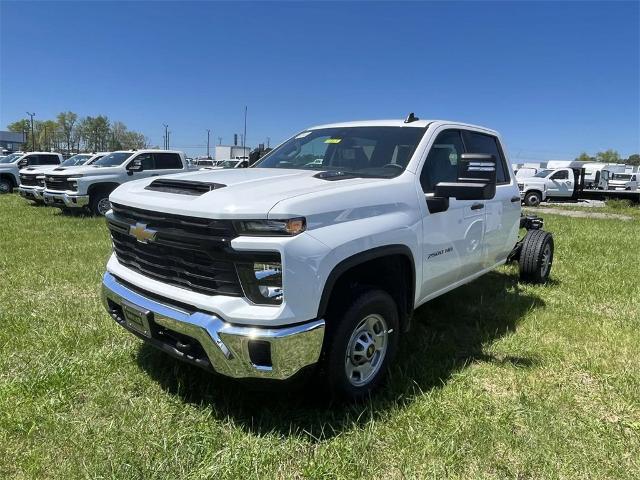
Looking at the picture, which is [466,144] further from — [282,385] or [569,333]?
[282,385]

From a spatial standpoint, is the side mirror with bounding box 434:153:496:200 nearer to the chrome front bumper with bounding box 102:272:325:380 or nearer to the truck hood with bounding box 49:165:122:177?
the chrome front bumper with bounding box 102:272:325:380

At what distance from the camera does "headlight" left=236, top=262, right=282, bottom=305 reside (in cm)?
245

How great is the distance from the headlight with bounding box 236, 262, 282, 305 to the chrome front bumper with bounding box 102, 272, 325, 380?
155 mm

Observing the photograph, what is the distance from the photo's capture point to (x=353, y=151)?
3.94 meters

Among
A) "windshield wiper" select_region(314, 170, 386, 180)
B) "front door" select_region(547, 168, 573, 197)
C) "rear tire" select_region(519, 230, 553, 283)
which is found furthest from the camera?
"front door" select_region(547, 168, 573, 197)

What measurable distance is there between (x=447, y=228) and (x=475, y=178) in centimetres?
62

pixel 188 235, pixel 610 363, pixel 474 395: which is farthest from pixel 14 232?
pixel 610 363

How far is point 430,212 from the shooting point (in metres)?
3.49

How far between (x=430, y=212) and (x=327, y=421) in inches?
62.3

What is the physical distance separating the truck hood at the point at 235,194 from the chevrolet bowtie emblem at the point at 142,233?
119mm

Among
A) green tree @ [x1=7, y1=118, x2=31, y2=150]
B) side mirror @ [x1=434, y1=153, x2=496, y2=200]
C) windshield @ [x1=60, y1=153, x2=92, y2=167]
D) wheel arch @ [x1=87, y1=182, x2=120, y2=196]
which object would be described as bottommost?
wheel arch @ [x1=87, y1=182, x2=120, y2=196]

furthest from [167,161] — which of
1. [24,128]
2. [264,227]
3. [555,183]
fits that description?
[24,128]

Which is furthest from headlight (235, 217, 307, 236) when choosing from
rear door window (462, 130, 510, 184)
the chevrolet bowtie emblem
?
rear door window (462, 130, 510, 184)

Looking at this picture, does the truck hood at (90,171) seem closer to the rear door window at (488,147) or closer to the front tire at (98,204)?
the front tire at (98,204)
